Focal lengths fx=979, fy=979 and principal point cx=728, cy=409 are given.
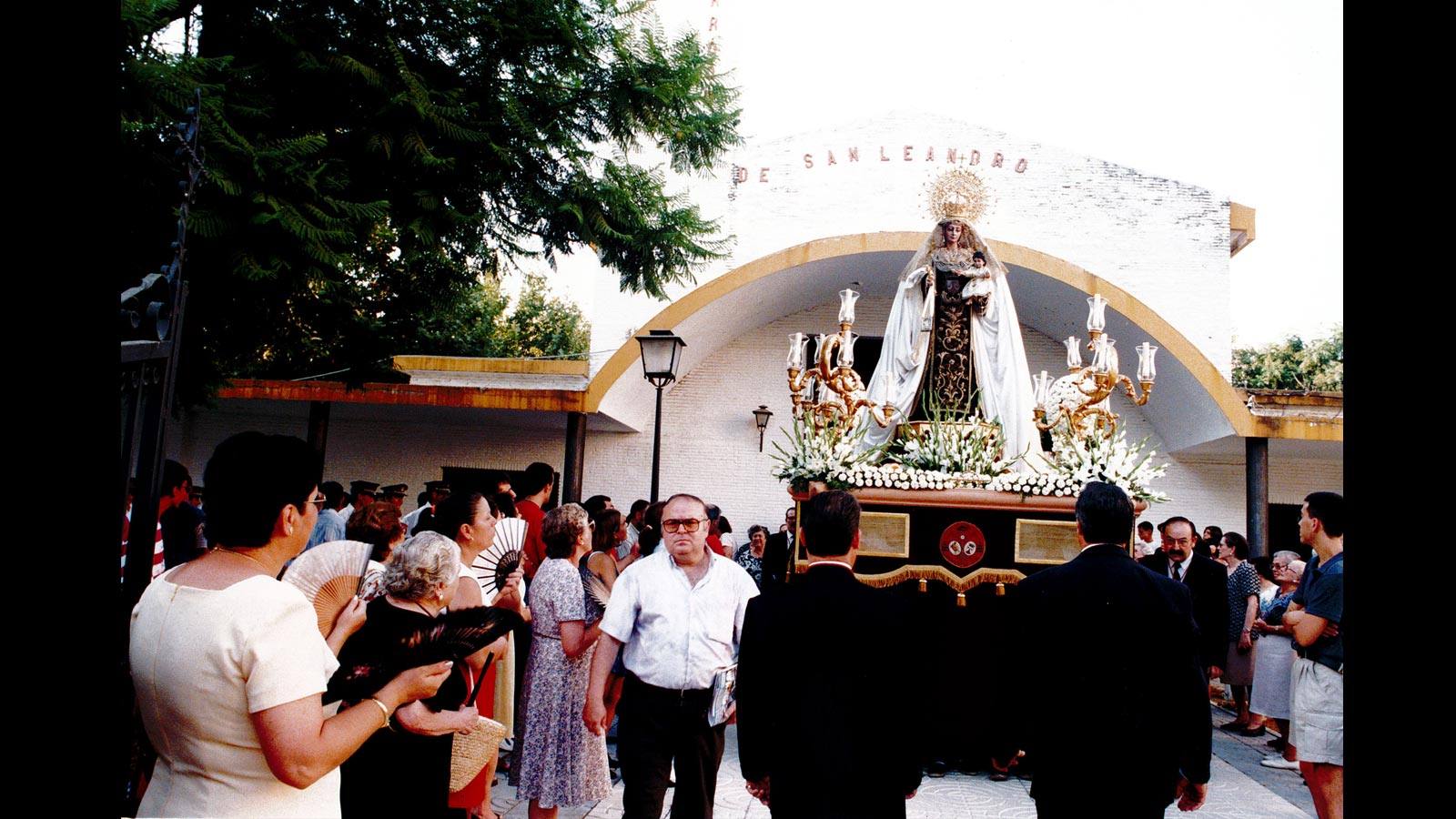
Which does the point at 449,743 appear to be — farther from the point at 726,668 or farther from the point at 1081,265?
the point at 1081,265

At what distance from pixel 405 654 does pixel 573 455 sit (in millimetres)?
12625

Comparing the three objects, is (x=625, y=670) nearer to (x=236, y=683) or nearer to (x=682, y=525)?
(x=682, y=525)

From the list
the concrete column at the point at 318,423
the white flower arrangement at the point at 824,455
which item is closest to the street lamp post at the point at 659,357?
the white flower arrangement at the point at 824,455

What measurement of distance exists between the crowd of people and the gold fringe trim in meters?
1.98

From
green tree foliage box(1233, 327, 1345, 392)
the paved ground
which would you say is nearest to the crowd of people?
the paved ground

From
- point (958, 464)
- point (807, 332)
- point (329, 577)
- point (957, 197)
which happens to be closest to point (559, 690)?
point (329, 577)

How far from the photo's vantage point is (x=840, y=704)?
358 centimetres

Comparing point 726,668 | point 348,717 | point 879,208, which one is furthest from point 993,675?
point 879,208

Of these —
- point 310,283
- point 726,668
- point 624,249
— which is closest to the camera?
point 726,668

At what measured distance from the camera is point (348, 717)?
2.25 meters

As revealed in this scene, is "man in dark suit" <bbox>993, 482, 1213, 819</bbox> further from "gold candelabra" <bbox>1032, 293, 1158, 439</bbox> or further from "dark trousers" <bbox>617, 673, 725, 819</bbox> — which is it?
"gold candelabra" <bbox>1032, 293, 1158, 439</bbox>

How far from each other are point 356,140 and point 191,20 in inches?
62.6

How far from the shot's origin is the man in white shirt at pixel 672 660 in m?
4.44
